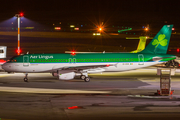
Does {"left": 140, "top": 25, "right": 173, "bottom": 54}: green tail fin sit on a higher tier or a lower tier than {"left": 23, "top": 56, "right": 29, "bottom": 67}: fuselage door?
higher

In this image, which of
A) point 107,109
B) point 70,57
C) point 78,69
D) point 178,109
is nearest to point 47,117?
point 107,109

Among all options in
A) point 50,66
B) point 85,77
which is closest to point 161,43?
point 85,77

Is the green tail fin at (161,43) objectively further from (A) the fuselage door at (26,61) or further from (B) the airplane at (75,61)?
(A) the fuselage door at (26,61)

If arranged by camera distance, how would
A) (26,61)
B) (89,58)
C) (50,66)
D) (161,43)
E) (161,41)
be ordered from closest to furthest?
(26,61) < (50,66) < (89,58) < (161,43) < (161,41)

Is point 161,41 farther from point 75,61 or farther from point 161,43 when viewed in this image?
point 75,61

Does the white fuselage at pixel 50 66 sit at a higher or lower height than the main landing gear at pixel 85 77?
higher

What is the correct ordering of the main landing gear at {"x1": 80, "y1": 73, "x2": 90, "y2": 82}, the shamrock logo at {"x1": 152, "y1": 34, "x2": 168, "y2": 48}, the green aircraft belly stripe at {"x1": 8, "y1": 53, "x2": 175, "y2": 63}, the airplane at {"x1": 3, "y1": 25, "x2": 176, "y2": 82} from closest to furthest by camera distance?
the main landing gear at {"x1": 80, "y1": 73, "x2": 90, "y2": 82}, the airplane at {"x1": 3, "y1": 25, "x2": 176, "y2": 82}, the green aircraft belly stripe at {"x1": 8, "y1": 53, "x2": 175, "y2": 63}, the shamrock logo at {"x1": 152, "y1": 34, "x2": 168, "y2": 48}

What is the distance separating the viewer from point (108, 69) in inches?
1426

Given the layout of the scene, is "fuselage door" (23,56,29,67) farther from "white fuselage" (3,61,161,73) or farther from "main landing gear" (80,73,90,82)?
"main landing gear" (80,73,90,82)

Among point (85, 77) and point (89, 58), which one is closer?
point (85, 77)

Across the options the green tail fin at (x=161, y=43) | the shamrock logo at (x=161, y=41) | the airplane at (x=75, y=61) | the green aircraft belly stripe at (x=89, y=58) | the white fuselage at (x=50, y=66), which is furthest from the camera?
the shamrock logo at (x=161, y=41)

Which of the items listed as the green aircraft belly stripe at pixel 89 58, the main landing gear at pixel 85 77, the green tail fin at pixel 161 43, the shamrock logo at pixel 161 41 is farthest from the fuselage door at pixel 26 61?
the shamrock logo at pixel 161 41

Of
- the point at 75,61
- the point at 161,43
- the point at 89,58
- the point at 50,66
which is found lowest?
the point at 50,66

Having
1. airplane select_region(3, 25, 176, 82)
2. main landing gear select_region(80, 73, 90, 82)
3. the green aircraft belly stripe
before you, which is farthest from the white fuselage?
main landing gear select_region(80, 73, 90, 82)
